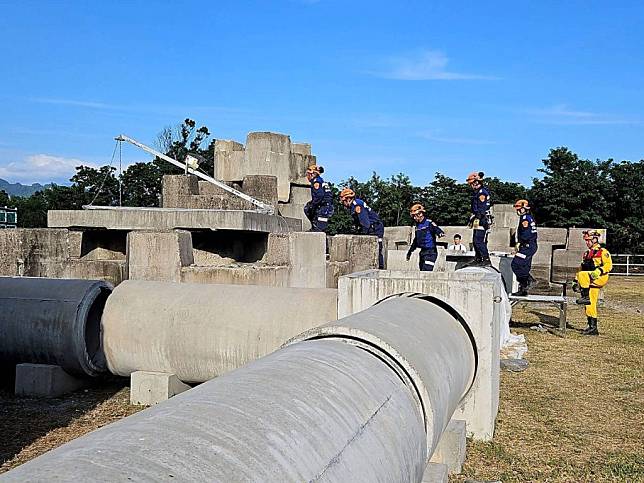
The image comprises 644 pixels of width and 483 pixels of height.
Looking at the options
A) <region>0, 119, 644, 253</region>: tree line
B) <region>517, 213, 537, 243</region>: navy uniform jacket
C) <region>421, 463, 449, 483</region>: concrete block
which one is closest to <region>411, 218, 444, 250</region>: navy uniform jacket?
<region>517, 213, 537, 243</region>: navy uniform jacket

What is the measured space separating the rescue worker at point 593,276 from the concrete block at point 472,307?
6.48 meters

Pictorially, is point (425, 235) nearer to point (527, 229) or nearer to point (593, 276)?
point (527, 229)

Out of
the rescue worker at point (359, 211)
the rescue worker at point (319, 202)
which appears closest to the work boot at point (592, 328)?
the rescue worker at point (359, 211)

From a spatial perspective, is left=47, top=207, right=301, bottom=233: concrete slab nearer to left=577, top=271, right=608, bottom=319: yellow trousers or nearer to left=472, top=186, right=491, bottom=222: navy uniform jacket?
left=472, top=186, right=491, bottom=222: navy uniform jacket

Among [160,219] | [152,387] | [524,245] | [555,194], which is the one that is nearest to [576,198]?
[555,194]

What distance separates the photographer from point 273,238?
8477 millimetres

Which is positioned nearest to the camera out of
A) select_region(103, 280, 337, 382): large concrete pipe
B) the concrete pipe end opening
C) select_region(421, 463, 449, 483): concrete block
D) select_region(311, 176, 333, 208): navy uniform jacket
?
select_region(421, 463, 449, 483): concrete block

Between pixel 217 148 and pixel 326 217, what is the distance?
8.70 feet

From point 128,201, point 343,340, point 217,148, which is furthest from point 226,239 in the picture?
point 128,201

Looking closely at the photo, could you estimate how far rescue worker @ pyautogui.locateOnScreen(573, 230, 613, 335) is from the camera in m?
11.3

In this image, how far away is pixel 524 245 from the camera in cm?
1259

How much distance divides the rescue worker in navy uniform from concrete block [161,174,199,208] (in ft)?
17.4

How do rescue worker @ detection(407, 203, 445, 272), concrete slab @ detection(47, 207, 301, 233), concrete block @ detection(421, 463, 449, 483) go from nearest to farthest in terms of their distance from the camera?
concrete block @ detection(421, 463, 449, 483) < concrete slab @ detection(47, 207, 301, 233) < rescue worker @ detection(407, 203, 445, 272)

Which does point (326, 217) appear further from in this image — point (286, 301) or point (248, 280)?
point (286, 301)
